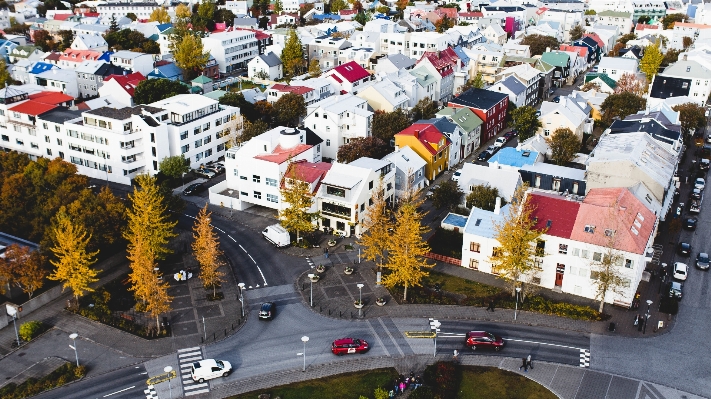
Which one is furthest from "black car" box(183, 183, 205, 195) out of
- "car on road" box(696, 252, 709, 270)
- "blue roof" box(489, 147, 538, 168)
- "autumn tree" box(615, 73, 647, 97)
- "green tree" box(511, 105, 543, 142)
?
"autumn tree" box(615, 73, 647, 97)

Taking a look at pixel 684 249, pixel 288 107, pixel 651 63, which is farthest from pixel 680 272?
pixel 651 63

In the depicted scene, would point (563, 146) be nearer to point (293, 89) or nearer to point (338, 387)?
point (293, 89)

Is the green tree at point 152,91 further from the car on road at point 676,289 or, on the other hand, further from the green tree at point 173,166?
the car on road at point 676,289

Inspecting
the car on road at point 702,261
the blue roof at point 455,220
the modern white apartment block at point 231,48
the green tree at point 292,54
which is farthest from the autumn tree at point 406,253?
the modern white apartment block at point 231,48

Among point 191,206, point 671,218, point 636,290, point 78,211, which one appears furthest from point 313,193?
point 671,218

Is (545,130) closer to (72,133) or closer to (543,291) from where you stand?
(543,291)
